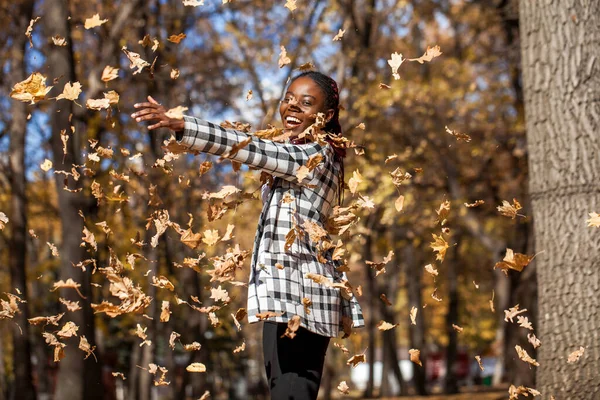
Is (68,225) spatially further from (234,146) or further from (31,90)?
(234,146)

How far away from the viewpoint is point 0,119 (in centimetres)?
1911

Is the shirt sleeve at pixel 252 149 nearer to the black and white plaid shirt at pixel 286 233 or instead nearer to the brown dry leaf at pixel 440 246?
the black and white plaid shirt at pixel 286 233

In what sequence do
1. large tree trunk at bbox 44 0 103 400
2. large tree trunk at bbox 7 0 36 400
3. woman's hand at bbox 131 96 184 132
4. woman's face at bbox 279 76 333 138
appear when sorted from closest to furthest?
woman's hand at bbox 131 96 184 132, woman's face at bbox 279 76 333 138, large tree trunk at bbox 44 0 103 400, large tree trunk at bbox 7 0 36 400

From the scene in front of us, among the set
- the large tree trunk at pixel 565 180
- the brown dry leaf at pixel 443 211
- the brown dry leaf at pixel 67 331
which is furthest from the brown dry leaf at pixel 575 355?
the brown dry leaf at pixel 67 331

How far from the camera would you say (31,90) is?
14.2 feet

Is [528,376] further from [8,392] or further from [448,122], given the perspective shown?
[8,392]

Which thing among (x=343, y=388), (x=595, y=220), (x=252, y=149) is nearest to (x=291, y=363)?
(x=343, y=388)

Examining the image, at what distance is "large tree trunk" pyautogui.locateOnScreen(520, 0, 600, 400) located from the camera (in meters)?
5.40

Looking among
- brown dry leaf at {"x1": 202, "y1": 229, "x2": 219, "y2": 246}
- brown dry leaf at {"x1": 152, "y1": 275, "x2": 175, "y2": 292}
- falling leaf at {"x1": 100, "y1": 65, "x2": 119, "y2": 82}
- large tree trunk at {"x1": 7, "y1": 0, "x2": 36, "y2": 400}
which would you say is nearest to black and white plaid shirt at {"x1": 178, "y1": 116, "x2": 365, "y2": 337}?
brown dry leaf at {"x1": 202, "y1": 229, "x2": 219, "y2": 246}

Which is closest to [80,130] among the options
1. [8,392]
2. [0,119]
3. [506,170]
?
[0,119]

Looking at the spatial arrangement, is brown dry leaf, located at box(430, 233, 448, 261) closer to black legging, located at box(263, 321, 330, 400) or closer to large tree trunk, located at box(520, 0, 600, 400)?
large tree trunk, located at box(520, 0, 600, 400)

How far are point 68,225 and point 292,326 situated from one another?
24.2 feet

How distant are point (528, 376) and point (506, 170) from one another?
6.67m

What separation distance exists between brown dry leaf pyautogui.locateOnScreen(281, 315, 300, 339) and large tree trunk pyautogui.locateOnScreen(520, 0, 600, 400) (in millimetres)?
2514
